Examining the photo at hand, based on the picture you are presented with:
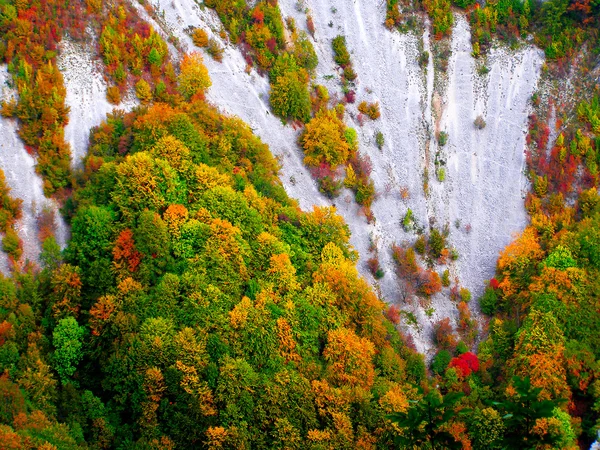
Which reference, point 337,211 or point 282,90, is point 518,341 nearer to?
point 337,211

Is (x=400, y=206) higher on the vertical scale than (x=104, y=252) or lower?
higher

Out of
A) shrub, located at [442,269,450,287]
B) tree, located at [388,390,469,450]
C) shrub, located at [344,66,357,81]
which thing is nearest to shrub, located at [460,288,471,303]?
shrub, located at [442,269,450,287]

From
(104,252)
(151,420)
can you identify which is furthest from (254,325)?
(104,252)

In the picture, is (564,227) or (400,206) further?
(400,206)

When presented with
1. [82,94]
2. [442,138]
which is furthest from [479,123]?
[82,94]

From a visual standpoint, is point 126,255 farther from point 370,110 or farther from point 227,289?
point 370,110

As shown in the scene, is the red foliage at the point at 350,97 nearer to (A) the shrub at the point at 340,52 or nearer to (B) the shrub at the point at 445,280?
(A) the shrub at the point at 340,52

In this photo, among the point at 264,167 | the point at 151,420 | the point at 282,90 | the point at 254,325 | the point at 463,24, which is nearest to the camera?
the point at 151,420

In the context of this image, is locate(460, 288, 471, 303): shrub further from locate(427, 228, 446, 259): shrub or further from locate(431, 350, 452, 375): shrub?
locate(431, 350, 452, 375): shrub
